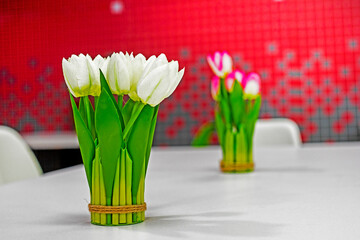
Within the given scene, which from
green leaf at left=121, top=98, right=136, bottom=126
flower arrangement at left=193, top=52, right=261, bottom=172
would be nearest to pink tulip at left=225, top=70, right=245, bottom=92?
flower arrangement at left=193, top=52, right=261, bottom=172

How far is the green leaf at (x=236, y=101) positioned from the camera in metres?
1.27

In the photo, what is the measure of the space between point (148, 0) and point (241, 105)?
3.09 meters

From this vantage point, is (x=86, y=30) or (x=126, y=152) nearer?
(x=126, y=152)

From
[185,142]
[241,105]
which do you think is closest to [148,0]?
[185,142]

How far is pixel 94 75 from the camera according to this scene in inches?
24.9

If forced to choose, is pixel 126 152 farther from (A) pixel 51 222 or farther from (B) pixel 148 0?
(B) pixel 148 0

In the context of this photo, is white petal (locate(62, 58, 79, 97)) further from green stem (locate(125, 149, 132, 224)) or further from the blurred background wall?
the blurred background wall

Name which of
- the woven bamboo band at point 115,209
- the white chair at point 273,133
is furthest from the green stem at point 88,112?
the white chair at point 273,133

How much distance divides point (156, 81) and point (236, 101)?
69cm

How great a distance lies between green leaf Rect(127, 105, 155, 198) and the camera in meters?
0.64

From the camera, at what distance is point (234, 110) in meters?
1.29

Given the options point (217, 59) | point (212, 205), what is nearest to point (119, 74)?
point (212, 205)

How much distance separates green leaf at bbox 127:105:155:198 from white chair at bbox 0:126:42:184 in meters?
0.97

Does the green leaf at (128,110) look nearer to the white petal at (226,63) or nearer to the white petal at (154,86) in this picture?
the white petal at (154,86)
